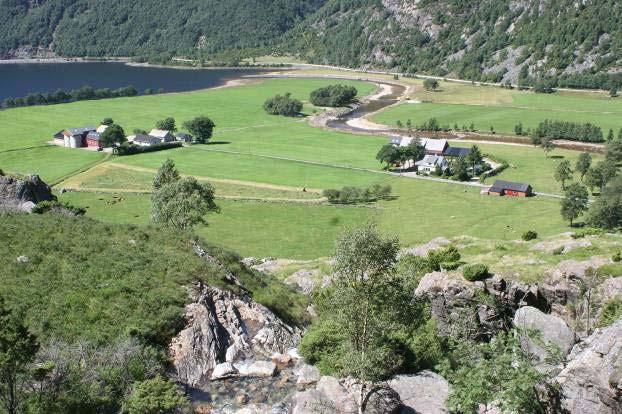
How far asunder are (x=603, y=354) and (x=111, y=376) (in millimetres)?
20920

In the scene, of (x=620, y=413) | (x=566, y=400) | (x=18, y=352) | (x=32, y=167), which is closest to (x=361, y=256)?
(x=566, y=400)

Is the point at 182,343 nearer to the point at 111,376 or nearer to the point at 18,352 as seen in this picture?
the point at 111,376

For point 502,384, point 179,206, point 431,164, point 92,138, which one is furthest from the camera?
point 92,138

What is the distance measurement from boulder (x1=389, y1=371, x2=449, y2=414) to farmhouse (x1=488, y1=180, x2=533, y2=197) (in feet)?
301

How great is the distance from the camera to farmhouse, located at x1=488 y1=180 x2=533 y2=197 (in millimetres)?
115213

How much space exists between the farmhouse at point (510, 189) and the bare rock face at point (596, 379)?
314 ft

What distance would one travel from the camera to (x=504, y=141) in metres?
180

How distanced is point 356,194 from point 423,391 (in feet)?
288

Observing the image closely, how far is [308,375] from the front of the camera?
105 ft

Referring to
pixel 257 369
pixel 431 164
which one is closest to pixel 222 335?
pixel 257 369

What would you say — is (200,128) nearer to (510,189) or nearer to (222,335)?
(510,189)

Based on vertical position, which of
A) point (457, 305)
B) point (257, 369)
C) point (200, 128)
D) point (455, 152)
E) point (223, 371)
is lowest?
point (455, 152)

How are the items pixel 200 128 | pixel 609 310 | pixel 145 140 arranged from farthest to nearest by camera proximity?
pixel 200 128 → pixel 145 140 → pixel 609 310

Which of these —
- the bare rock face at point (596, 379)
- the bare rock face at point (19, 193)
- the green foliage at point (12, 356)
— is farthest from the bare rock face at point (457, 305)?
the bare rock face at point (19, 193)
